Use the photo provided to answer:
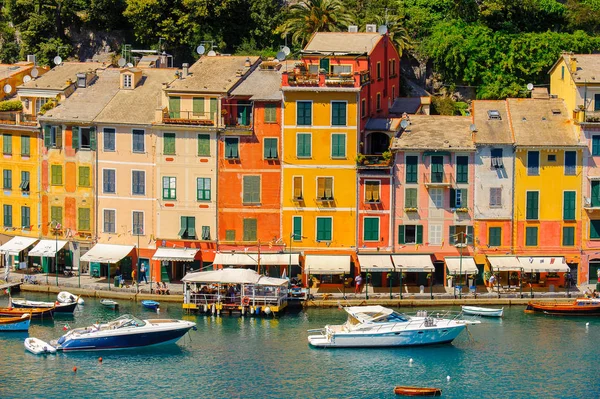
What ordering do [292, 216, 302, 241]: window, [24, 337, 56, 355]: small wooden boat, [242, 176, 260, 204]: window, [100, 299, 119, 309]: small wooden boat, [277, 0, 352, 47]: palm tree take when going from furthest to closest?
[277, 0, 352, 47]: palm tree
[242, 176, 260, 204]: window
[292, 216, 302, 241]: window
[100, 299, 119, 309]: small wooden boat
[24, 337, 56, 355]: small wooden boat

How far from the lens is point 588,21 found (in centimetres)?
14300

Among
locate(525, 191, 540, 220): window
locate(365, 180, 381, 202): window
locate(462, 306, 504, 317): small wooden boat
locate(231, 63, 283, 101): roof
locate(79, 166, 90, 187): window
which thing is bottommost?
locate(462, 306, 504, 317): small wooden boat

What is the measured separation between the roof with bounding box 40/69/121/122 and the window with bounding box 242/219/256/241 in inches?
548

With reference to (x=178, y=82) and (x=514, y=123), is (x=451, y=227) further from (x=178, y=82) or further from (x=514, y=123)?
(x=178, y=82)

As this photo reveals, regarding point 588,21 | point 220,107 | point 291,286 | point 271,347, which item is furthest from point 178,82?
point 588,21

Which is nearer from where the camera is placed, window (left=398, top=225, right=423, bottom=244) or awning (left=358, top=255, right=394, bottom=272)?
awning (left=358, top=255, right=394, bottom=272)

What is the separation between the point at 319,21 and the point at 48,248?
29.7 m

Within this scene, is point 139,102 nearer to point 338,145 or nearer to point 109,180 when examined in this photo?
point 109,180

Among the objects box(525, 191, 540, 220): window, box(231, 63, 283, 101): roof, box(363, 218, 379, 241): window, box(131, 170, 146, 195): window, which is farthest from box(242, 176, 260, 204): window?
box(525, 191, 540, 220): window

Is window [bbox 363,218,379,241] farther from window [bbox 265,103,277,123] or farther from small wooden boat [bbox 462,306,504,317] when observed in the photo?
window [bbox 265,103,277,123]

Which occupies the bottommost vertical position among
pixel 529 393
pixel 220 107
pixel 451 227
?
pixel 529 393

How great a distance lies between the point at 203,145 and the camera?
125 m

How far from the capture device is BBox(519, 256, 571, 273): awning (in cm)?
12231

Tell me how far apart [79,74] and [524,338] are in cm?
4095
